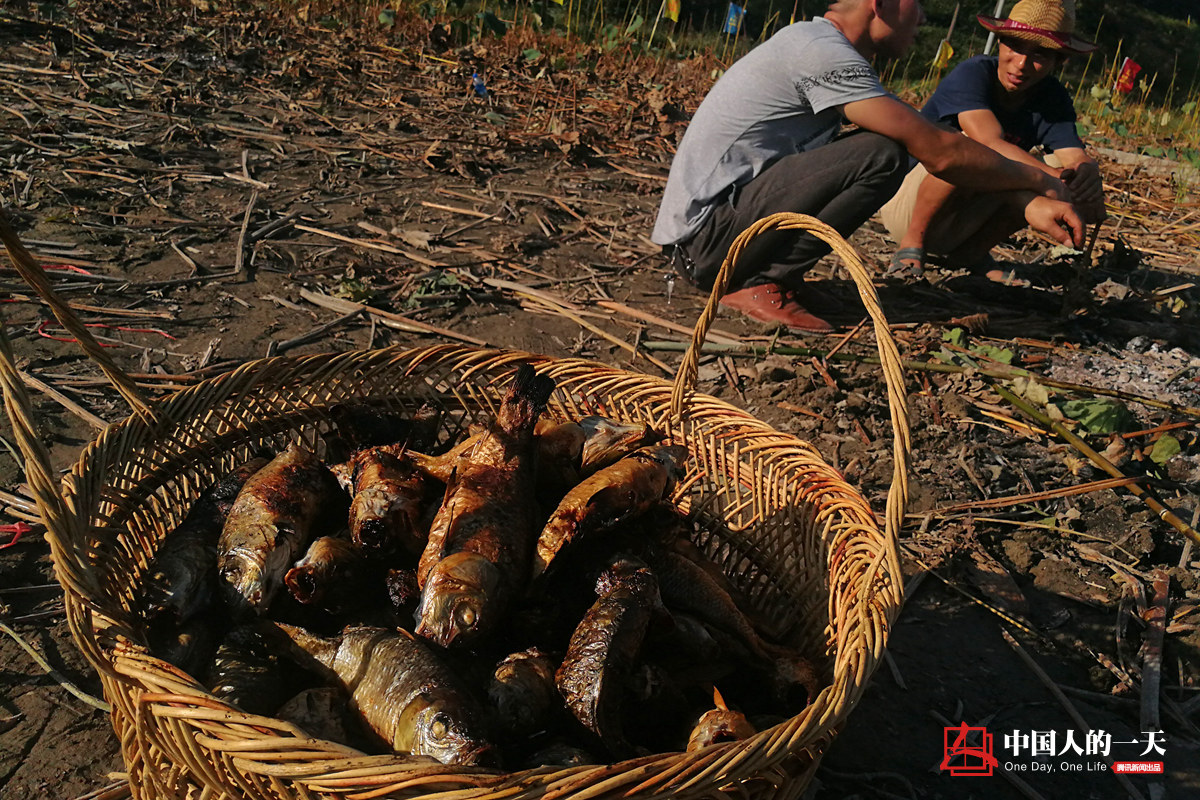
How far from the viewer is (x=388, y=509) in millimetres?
2324

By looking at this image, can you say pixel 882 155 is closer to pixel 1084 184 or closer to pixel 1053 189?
pixel 1053 189

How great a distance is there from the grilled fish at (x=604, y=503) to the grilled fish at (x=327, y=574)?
50cm

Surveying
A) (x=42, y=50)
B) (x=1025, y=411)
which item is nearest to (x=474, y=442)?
(x=1025, y=411)

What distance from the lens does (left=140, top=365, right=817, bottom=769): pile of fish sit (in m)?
1.90

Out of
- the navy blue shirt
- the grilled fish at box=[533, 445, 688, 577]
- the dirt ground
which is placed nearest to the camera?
the grilled fish at box=[533, 445, 688, 577]

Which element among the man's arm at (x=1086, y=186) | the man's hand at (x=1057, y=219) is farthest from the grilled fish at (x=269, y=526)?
the man's arm at (x=1086, y=186)

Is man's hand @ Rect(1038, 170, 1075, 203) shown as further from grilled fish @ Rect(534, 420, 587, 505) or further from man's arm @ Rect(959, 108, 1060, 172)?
grilled fish @ Rect(534, 420, 587, 505)

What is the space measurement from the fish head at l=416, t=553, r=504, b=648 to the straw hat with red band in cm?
569

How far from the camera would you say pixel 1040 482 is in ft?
13.5

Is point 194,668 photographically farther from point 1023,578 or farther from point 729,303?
point 729,303

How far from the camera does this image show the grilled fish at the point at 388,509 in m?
2.32

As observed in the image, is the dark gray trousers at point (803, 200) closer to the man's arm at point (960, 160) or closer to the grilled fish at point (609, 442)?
the man's arm at point (960, 160)

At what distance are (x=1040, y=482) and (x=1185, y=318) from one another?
3.37 metres

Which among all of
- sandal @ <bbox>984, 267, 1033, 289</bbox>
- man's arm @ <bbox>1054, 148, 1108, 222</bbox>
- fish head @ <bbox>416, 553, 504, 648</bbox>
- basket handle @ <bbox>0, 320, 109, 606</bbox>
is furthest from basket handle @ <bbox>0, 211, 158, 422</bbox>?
sandal @ <bbox>984, 267, 1033, 289</bbox>
